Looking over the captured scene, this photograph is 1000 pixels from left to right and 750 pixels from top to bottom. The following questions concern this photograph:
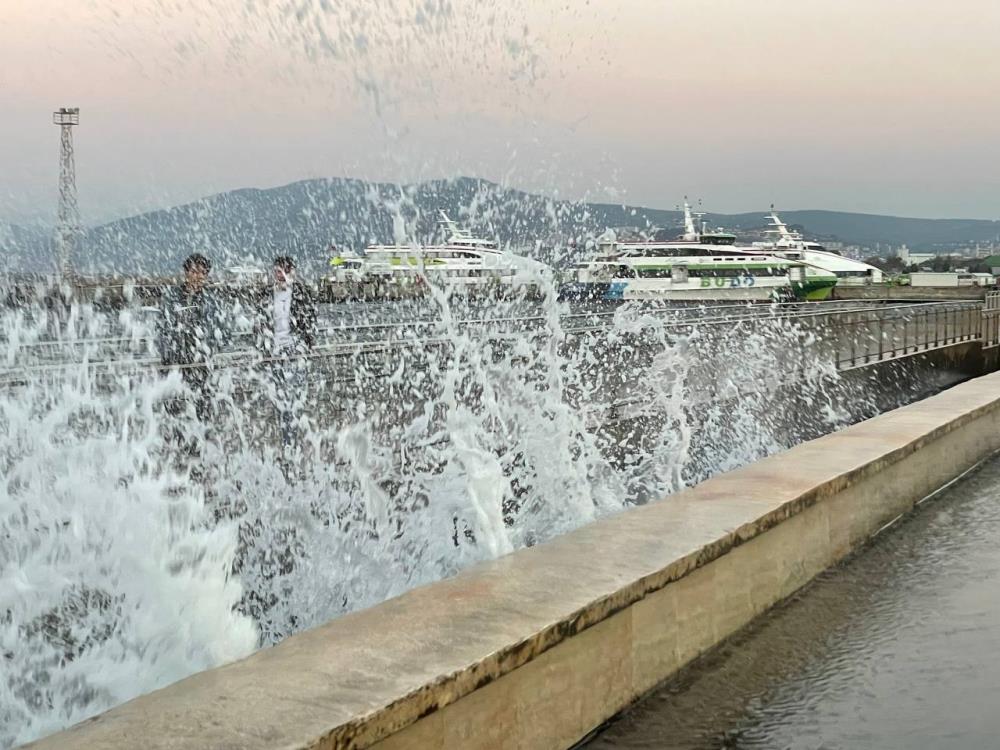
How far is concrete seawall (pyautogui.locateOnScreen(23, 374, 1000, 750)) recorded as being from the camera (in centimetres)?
256

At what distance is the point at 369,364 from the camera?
877cm

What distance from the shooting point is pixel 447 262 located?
9.10m

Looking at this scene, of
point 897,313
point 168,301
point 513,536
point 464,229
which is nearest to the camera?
point 513,536

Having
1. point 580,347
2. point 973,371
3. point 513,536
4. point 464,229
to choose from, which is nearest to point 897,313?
point 973,371

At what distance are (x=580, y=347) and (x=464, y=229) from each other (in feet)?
13.4

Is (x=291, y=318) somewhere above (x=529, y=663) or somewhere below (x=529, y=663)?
above

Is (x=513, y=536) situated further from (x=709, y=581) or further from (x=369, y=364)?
A: (x=369, y=364)

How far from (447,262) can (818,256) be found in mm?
128340

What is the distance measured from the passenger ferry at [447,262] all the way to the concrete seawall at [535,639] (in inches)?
107

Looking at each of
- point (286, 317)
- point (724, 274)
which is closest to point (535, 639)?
point (286, 317)

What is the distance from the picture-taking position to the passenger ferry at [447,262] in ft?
24.9

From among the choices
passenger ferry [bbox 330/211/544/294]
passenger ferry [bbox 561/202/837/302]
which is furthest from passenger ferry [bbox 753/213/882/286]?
passenger ferry [bbox 330/211/544/294]

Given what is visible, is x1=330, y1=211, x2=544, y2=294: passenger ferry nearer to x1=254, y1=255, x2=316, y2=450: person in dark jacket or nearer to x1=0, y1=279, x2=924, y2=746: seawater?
x1=0, y1=279, x2=924, y2=746: seawater

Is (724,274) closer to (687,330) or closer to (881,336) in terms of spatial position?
(881,336)
